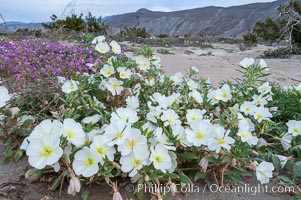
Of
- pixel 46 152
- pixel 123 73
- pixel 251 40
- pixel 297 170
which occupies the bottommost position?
pixel 251 40

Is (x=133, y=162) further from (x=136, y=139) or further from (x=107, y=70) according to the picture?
(x=107, y=70)

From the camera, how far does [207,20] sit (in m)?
43.5

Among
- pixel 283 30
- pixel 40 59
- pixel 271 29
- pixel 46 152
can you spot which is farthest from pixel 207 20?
pixel 46 152

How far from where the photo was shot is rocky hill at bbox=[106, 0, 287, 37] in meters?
39.4

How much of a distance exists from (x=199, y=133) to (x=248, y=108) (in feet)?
1.83

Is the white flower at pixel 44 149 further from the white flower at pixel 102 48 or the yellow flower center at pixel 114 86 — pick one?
the white flower at pixel 102 48

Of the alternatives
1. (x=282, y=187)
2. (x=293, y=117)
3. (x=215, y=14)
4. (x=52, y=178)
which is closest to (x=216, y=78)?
(x=293, y=117)

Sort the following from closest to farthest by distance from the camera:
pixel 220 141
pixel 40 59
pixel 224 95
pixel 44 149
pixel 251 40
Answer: pixel 44 149, pixel 220 141, pixel 224 95, pixel 40 59, pixel 251 40

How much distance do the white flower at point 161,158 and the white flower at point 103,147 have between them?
177 mm

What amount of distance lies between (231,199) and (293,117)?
105 centimetres

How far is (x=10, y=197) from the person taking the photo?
4.72 feet

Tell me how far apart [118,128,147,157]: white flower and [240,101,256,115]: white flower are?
2.74 ft

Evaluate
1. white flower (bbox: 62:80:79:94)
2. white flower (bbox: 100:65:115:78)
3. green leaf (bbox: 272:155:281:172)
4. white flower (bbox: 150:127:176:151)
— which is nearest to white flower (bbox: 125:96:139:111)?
white flower (bbox: 100:65:115:78)

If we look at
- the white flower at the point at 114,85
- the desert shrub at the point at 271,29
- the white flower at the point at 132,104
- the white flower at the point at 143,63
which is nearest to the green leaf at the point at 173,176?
the white flower at the point at 132,104
